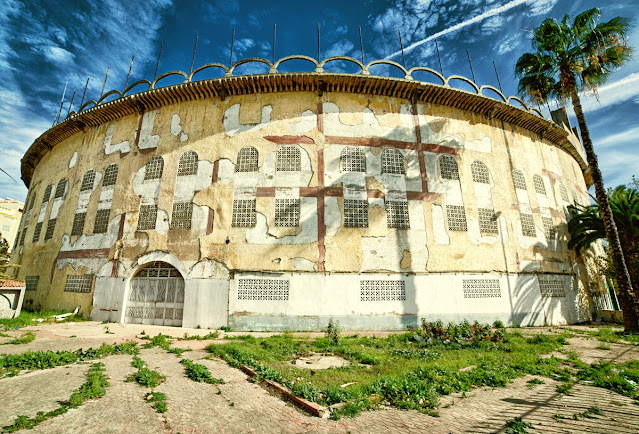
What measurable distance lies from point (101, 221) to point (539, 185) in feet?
78.8

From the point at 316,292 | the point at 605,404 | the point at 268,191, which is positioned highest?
the point at 268,191

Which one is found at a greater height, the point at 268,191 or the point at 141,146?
the point at 141,146

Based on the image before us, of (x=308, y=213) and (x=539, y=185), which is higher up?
(x=539, y=185)

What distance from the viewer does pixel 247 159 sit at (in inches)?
553

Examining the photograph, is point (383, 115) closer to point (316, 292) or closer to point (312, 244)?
point (312, 244)

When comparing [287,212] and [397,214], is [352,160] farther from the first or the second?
[287,212]

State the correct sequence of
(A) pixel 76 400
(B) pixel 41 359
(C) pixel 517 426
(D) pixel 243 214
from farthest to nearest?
(D) pixel 243 214 < (B) pixel 41 359 < (A) pixel 76 400 < (C) pixel 517 426

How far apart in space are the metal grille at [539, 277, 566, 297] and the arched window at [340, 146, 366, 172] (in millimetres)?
10670

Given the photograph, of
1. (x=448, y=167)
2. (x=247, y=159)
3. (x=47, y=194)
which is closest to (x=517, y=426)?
(x=448, y=167)

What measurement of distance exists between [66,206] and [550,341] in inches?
929

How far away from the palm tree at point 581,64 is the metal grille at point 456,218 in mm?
5103

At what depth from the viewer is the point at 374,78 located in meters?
14.4

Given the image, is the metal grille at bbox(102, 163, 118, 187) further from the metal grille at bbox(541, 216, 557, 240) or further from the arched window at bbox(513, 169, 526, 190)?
the metal grille at bbox(541, 216, 557, 240)

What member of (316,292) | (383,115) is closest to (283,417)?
(316,292)
